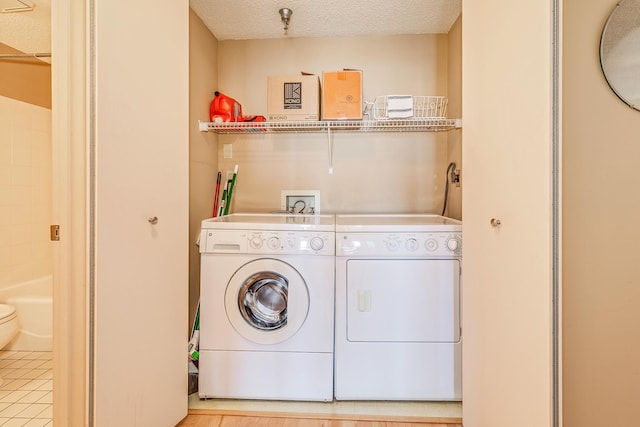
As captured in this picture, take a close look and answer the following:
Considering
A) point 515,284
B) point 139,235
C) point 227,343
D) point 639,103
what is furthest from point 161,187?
point 639,103

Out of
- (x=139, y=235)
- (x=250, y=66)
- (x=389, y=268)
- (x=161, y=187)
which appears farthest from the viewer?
(x=250, y=66)

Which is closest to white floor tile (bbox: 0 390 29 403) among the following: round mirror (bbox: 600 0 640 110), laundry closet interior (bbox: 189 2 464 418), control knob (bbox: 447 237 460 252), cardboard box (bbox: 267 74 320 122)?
laundry closet interior (bbox: 189 2 464 418)

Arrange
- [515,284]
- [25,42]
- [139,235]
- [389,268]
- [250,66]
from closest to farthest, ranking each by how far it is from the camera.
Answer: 1. [515,284]
2. [139,235]
3. [389,268]
4. [25,42]
5. [250,66]

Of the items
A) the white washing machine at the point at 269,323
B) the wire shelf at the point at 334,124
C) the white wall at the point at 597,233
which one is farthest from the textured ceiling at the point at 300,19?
the white washing machine at the point at 269,323

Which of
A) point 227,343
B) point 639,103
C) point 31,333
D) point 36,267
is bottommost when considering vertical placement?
point 31,333

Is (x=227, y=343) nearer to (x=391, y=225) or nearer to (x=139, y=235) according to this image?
(x=139, y=235)

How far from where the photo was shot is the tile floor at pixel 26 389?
151cm

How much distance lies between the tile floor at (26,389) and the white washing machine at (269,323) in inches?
33.3

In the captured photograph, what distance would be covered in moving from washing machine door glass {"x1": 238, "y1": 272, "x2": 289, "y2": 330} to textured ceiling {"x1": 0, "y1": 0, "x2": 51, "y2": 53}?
6.38ft

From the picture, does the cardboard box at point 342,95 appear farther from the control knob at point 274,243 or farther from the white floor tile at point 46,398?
the white floor tile at point 46,398

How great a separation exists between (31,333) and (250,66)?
2527 mm

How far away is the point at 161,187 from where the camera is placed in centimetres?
132

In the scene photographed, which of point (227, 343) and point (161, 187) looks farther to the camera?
point (227, 343)

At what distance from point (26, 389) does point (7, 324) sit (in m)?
0.47
